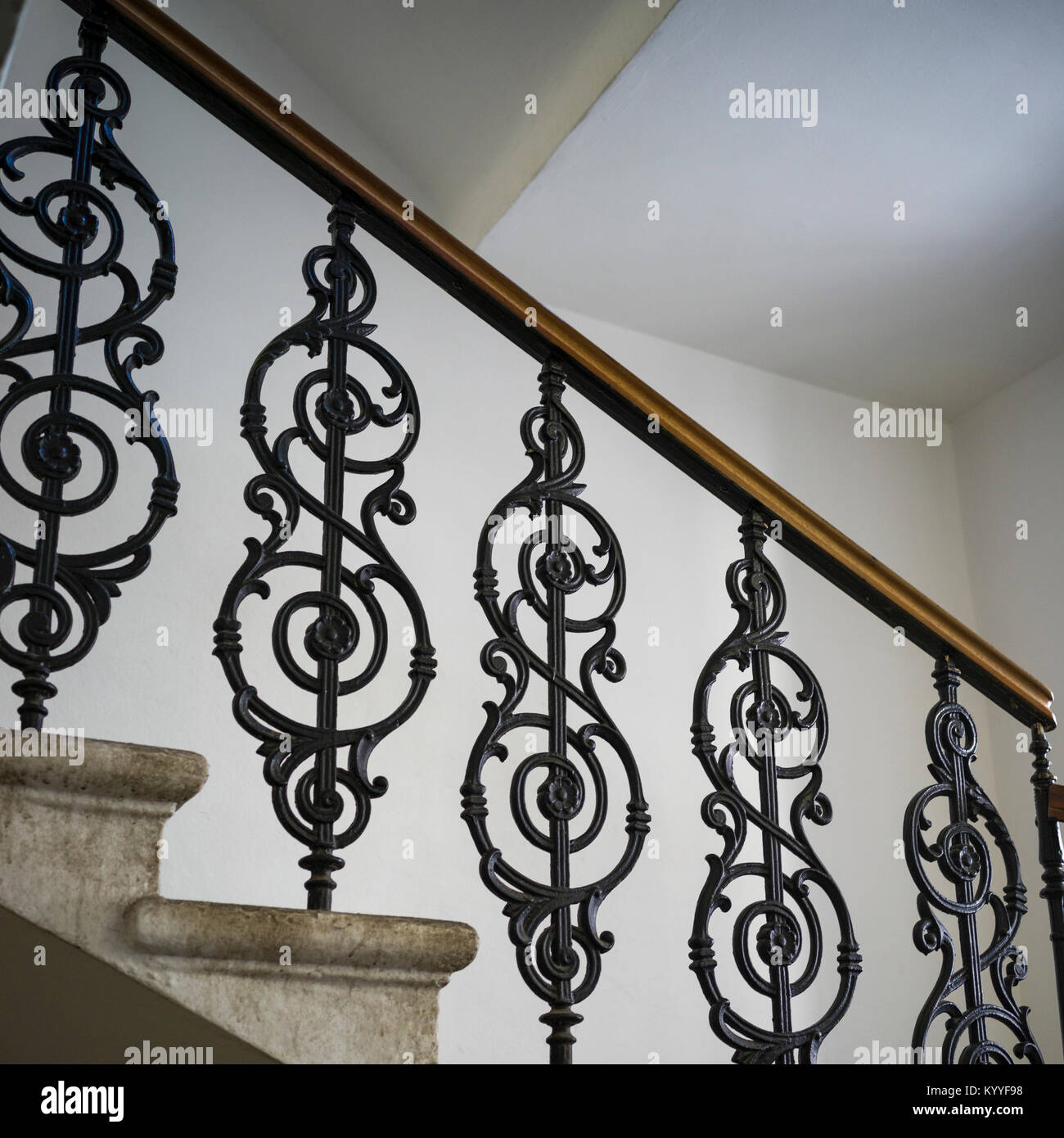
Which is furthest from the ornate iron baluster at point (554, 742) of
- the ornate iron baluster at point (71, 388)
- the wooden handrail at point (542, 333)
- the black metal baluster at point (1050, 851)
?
the black metal baluster at point (1050, 851)

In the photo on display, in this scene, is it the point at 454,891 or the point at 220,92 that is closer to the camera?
the point at 220,92

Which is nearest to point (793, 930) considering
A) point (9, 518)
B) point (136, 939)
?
point (136, 939)

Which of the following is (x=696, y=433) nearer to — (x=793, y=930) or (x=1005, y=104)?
(x=793, y=930)

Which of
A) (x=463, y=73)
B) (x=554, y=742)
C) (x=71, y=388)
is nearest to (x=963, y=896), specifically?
(x=554, y=742)

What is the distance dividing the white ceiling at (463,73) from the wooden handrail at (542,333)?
6.30 feet

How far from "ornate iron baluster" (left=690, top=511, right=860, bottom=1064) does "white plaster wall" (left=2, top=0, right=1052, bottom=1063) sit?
153cm

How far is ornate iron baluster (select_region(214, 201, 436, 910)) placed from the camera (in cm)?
148

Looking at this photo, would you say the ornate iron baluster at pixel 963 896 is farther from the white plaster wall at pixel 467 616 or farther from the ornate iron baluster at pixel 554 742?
the white plaster wall at pixel 467 616

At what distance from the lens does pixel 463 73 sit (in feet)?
12.6

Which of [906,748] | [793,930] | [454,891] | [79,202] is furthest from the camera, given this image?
[906,748]

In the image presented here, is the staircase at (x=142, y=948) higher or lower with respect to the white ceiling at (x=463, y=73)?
lower

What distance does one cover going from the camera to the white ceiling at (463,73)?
142 inches

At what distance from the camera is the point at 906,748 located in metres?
4.55
